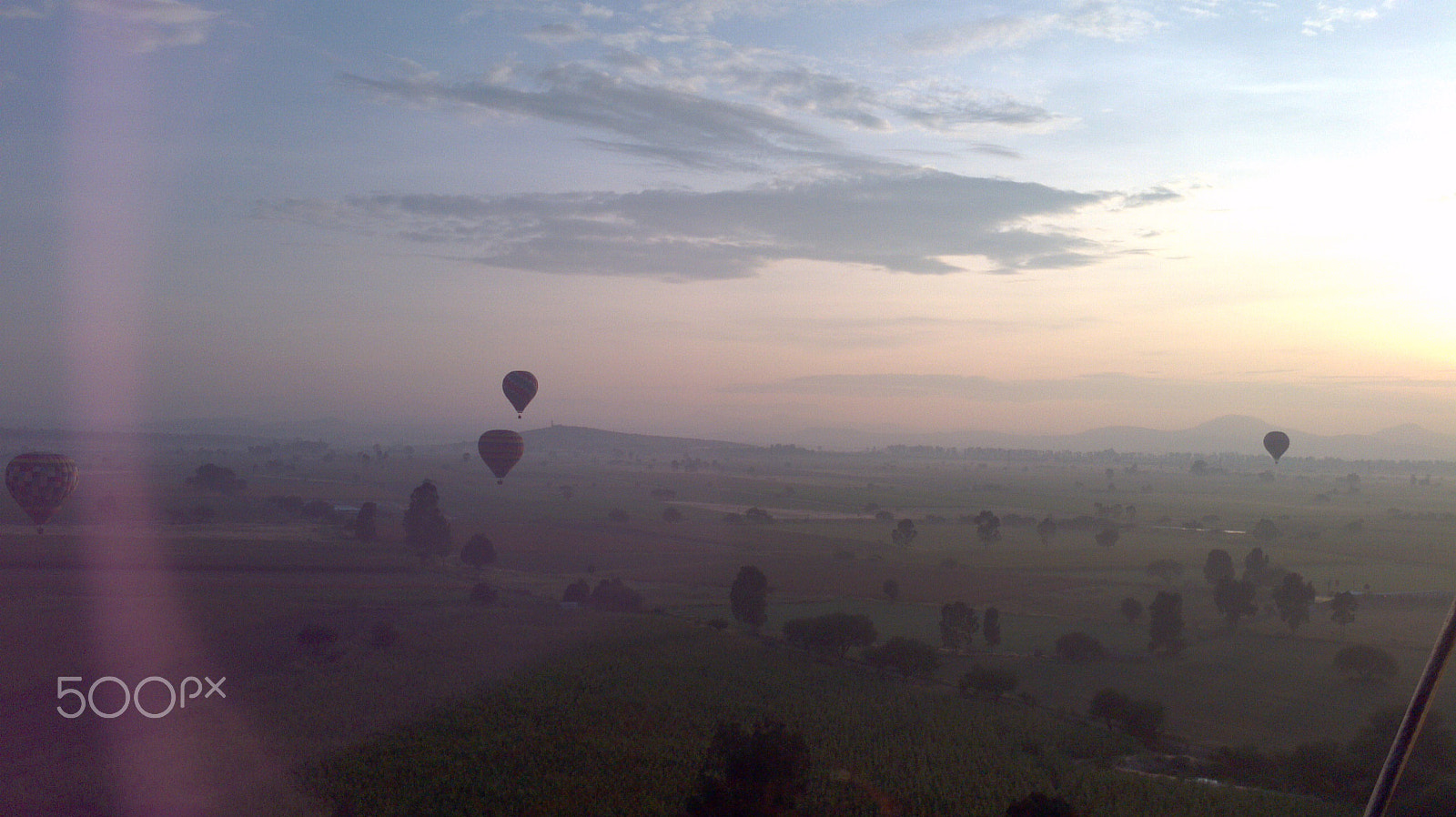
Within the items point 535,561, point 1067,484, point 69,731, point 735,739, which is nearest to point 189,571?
point 535,561

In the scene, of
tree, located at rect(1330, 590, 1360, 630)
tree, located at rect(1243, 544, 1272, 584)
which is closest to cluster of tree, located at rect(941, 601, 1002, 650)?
tree, located at rect(1330, 590, 1360, 630)

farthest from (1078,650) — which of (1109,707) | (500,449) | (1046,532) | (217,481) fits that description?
(217,481)

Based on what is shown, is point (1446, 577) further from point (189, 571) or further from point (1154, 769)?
point (189, 571)

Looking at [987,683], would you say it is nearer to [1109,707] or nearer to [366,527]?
[1109,707]

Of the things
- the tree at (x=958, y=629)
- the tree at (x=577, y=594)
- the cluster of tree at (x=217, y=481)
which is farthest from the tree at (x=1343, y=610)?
the cluster of tree at (x=217, y=481)

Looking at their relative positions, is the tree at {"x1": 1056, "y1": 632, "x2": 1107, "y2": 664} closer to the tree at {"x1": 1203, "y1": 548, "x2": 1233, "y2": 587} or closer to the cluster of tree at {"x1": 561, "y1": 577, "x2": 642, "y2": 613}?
the cluster of tree at {"x1": 561, "y1": 577, "x2": 642, "y2": 613}

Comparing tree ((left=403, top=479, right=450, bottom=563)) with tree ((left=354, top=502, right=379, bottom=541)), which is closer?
tree ((left=403, top=479, right=450, bottom=563))
